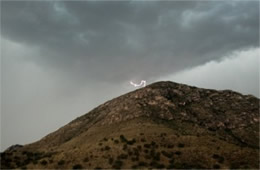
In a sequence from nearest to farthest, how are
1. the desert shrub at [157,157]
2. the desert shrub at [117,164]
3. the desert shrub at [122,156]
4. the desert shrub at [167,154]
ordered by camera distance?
the desert shrub at [117,164], the desert shrub at [157,157], the desert shrub at [122,156], the desert shrub at [167,154]

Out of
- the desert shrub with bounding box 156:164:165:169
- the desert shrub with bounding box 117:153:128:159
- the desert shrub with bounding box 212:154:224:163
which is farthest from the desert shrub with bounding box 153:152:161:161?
the desert shrub with bounding box 212:154:224:163

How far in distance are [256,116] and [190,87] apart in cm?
3206

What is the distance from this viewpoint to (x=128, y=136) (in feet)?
286

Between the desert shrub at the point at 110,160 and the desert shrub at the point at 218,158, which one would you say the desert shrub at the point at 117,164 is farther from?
the desert shrub at the point at 218,158

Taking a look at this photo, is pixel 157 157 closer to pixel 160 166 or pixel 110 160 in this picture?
pixel 160 166

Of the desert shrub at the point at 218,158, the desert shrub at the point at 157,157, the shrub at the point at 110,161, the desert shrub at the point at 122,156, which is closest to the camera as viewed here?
the shrub at the point at 110,161

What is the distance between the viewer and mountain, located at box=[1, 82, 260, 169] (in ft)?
242

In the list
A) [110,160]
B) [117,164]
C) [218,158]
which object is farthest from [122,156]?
[218,158]

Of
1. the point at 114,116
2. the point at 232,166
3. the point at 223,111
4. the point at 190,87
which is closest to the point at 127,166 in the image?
the point at 232,166

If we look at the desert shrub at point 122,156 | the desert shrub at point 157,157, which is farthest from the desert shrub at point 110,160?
the desert shrub at point 157,157

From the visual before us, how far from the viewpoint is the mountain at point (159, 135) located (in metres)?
73.8

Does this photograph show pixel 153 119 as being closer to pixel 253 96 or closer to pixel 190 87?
pixel 190 87

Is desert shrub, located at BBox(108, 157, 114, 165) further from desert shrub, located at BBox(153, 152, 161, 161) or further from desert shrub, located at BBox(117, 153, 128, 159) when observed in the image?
desert shrub, located at BBox(153, 152, 161, 161)

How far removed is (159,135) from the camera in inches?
3440
